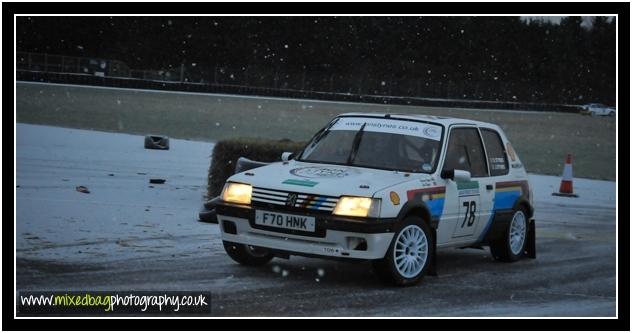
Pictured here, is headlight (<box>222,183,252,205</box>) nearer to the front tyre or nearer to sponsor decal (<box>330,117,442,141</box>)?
the front tyre

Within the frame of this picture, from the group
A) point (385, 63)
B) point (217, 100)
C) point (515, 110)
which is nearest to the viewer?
point (217, 100)

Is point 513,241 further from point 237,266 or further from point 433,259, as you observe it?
→ point 237,266

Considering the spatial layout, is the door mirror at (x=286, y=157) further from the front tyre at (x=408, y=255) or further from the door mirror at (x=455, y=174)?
the front tyre at (x=408, y=255)

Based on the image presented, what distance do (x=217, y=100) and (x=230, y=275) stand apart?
139 feet

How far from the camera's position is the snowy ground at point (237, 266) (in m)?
7.88

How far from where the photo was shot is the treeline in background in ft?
198

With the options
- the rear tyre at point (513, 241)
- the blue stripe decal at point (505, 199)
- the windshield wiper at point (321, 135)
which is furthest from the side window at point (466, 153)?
the windshield wiper at point (321, 135)

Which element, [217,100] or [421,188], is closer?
[421,188]

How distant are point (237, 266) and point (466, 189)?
7.36 ft

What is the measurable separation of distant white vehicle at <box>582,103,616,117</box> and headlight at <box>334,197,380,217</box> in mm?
66019

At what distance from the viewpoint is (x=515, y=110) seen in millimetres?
66625

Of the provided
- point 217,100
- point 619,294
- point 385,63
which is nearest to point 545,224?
point 619,294

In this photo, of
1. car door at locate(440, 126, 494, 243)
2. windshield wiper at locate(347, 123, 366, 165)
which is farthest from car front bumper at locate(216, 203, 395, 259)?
windshield wiper at locate(347, 123, 366, 165)

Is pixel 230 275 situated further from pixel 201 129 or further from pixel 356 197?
pixel 201 129
